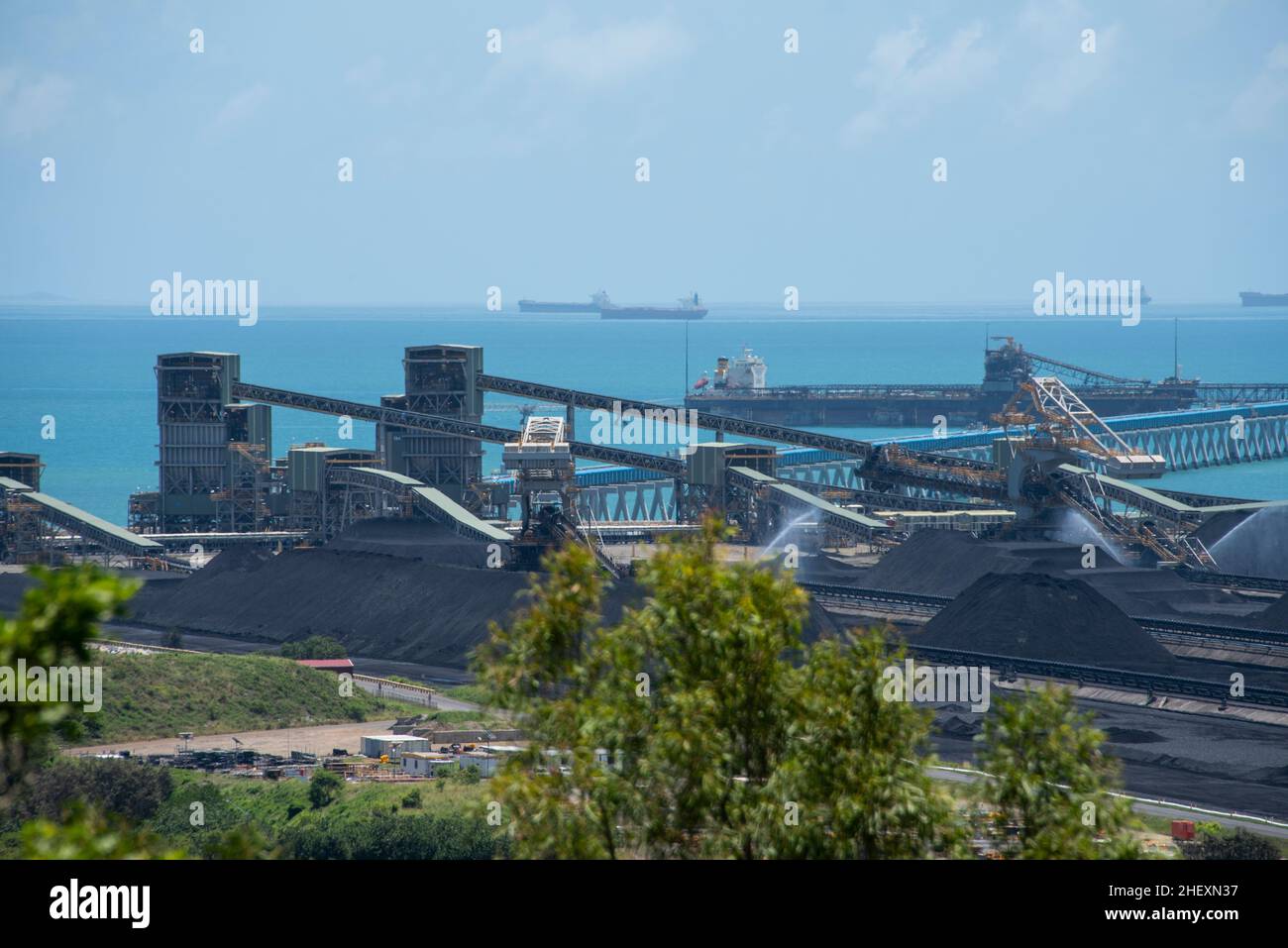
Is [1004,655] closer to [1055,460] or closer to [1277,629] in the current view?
[1277,629]

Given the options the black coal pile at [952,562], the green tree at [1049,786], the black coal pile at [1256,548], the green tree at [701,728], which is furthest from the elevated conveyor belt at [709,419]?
the green tree at [1049,786]

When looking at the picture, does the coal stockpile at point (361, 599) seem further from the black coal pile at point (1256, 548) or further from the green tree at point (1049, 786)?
the green tree at point (1049, 786)

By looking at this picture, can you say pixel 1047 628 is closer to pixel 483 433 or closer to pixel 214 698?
pixel 214 698

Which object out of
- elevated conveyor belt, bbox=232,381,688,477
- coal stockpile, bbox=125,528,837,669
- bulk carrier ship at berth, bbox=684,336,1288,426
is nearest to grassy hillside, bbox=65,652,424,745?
coal stockpile, bbox=125,528,837,669

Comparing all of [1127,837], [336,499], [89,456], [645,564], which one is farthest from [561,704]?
[89,456]

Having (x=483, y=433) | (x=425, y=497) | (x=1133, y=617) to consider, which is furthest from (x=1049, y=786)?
(x=483, y=433)

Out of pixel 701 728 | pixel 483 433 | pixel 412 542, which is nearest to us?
pixel 701 728

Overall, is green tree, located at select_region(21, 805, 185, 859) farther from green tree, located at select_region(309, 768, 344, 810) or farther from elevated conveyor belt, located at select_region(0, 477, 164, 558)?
elevated conveyor belt, located at select_region(0, 477, 164, 558)
